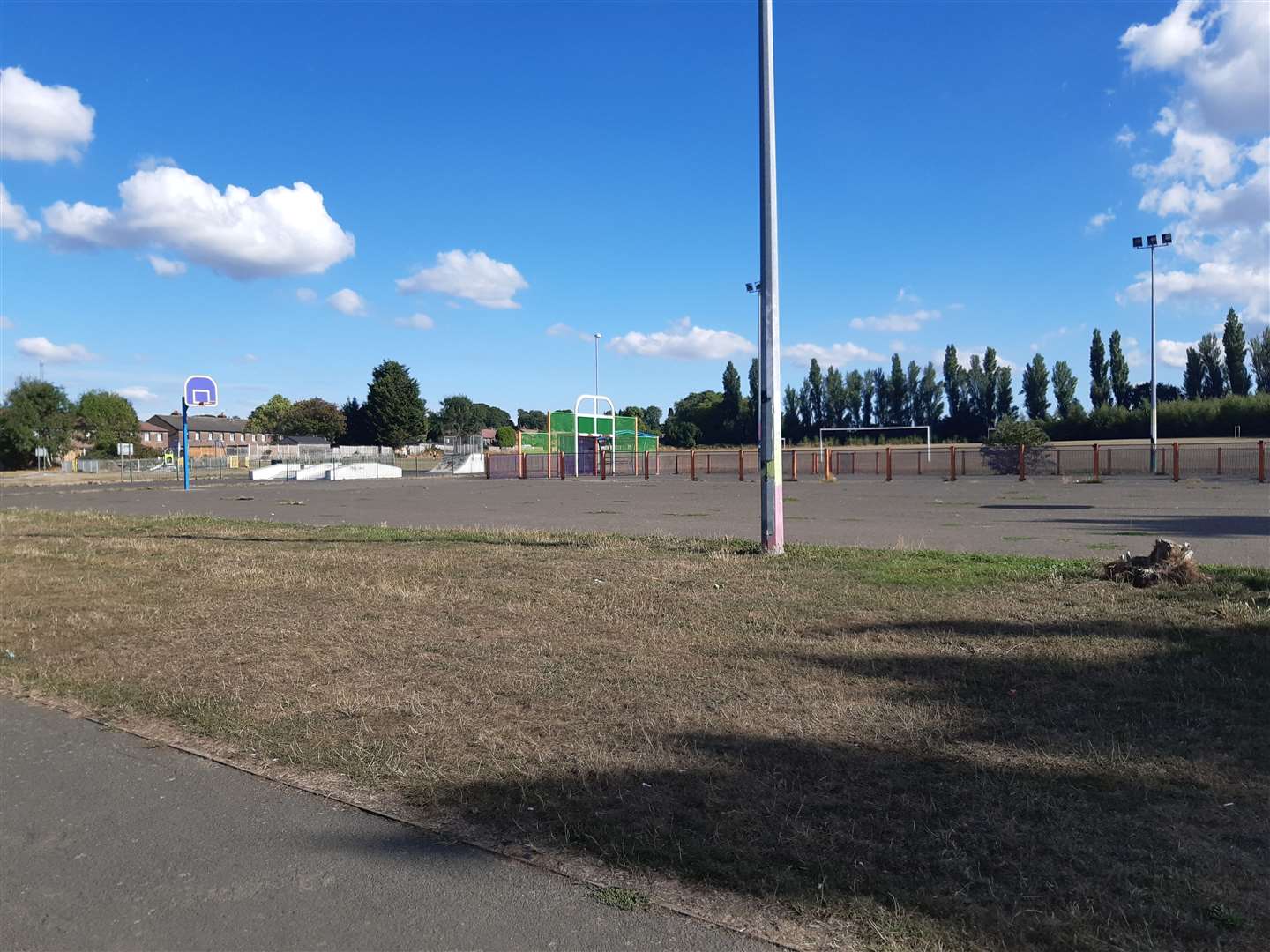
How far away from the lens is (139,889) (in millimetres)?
3613

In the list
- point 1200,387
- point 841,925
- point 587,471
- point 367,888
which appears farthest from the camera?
point 1200,387

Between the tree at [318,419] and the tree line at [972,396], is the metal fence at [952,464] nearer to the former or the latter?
the tree line at [972,396]

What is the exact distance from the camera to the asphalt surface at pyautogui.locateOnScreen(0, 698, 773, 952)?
3.25 m

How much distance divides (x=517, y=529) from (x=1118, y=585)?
10410 mm

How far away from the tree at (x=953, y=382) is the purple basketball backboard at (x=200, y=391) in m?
81.6

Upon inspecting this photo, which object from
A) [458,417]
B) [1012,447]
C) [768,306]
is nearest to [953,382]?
[1012,447]

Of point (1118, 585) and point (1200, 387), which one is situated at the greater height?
point (1200, 387)

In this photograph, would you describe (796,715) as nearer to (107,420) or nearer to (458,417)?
(107,420)

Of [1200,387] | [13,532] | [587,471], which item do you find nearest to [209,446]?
[587,471]

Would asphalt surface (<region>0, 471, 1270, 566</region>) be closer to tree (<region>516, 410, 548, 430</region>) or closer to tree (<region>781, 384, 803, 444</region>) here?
tree (<region>781, 384, 803, 444</region>)

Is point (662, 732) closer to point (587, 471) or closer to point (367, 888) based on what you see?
point (367, 888)

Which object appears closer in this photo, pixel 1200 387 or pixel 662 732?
pixel 662 732

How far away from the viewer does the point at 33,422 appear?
252 feet

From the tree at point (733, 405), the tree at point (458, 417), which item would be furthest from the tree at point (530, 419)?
the tree at point (733, 405)
